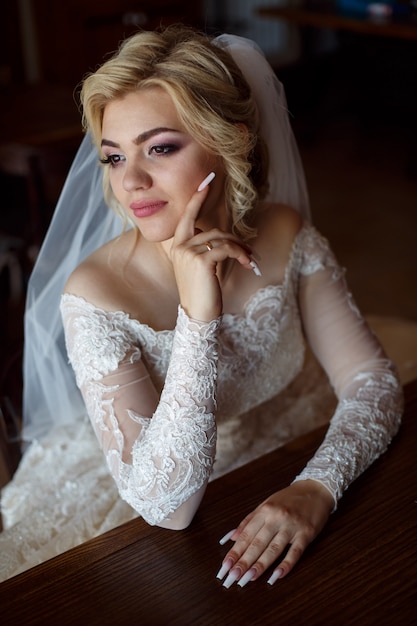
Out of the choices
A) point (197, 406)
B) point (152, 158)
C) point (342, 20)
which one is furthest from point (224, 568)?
point (342, 20)

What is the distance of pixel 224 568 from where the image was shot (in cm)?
128

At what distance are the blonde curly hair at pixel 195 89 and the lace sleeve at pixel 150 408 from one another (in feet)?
1.19

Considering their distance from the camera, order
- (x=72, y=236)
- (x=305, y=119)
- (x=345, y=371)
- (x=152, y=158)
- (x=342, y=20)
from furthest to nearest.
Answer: (x=305, y=119) → (x=342, y=20) → (x=72, y=236) → (x=345, y=371) → (x=152, y=158)

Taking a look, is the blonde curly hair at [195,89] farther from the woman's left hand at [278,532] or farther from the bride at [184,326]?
the woman's left hand at [278,532]

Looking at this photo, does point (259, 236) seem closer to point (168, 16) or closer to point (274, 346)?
point (274, 346)

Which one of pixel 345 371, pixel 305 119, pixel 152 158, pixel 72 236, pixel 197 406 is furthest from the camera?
pixel 305 119

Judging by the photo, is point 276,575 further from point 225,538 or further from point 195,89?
point 195,89

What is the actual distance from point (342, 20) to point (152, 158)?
16.3 ft

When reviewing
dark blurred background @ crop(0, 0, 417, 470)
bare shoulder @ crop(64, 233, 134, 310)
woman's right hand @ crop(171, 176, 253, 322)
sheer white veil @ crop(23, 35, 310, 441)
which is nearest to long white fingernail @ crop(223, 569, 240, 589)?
woman's right hand @ crop(171, 176, 253, 322)

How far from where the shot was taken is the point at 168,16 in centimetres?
646

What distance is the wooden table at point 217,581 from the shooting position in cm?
119

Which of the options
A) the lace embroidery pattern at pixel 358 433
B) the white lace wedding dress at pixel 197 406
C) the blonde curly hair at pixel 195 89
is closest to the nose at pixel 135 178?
the blonde curly hair at pixel 195 89

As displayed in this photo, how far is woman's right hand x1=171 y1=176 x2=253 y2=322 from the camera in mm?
1500

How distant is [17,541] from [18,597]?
1.61ft
